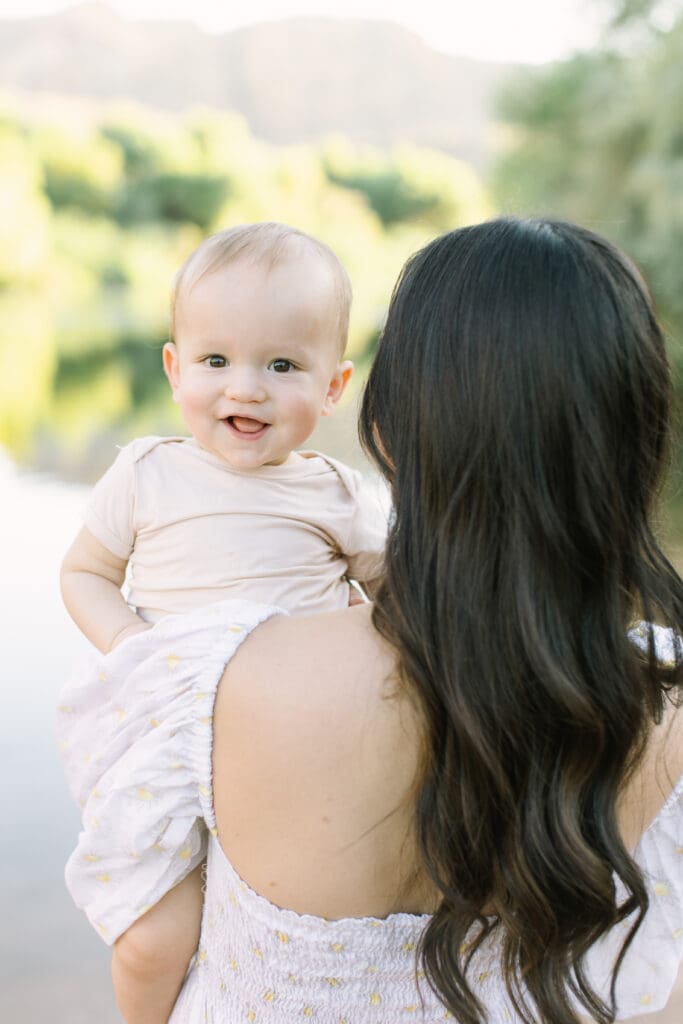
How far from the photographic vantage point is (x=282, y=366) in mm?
1304

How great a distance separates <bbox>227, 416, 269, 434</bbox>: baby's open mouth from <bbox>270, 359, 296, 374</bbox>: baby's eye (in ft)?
0.22

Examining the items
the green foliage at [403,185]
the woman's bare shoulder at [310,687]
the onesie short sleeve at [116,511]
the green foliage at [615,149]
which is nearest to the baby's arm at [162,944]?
the woman's bare shoulder at [310,687]

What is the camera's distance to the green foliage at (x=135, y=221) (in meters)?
10.5

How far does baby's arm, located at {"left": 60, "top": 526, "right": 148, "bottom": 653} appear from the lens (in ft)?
4.17

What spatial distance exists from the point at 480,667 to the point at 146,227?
64.8 ft

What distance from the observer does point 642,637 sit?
0.95 m

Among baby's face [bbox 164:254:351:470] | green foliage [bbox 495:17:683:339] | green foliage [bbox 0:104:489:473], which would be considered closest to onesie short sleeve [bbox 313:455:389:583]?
baby's face [bbox 164:254:351:470]

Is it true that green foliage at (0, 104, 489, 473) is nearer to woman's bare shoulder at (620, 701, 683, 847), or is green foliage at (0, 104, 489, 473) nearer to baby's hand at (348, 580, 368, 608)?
baby's hand at (348, 580, 368, 608)

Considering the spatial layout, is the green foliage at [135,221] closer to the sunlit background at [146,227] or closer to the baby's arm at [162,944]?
the sunlit background at [146,227]

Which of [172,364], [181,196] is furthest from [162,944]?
[181,196]

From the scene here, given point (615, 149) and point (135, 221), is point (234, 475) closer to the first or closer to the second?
point (615, 149)

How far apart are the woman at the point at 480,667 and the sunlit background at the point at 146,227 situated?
18 cm

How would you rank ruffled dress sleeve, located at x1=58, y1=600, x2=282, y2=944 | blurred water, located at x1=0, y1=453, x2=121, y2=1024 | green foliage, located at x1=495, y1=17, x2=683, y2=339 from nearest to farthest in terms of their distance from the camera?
1. ruffled dress sleeve, located at x1=58, y1=600, x2=282, y2=944
2. blurred water, located at x1=0, y1=453, x2=121, y2=1024
3. green foliage, located at x1=495, y1=17, x2=683, y2=339

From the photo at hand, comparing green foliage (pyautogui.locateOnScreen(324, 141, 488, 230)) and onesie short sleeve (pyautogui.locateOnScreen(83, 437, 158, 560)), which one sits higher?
green foliage (pyautogui.locateOnScreen(324, 141, 488, 230))
